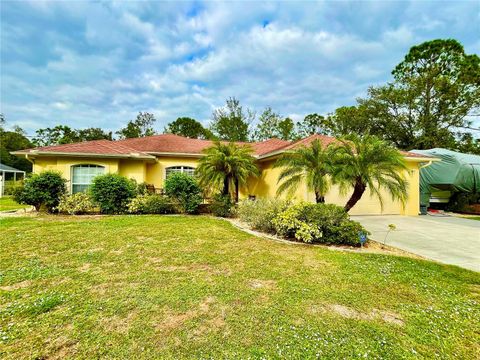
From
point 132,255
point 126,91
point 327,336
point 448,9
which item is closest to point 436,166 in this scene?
point 448,9

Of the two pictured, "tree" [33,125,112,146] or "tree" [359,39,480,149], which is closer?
"tree" [359,39,480,149]

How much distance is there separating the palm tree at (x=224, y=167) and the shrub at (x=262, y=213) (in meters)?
2.40

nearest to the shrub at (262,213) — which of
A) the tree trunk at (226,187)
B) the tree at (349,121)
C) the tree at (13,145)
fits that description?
the tree trunk at (226,187)

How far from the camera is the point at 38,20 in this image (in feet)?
31.6

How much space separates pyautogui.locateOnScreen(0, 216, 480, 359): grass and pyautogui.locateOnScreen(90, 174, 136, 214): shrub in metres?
4.98

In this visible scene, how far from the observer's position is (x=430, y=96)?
79.1 ft

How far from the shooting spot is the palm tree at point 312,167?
8.49 m

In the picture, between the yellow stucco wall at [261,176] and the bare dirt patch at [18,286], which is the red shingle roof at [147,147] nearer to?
the yellow stucco wall at [261,176]

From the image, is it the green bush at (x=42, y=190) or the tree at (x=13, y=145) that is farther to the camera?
the tree at (x=13, y=145)

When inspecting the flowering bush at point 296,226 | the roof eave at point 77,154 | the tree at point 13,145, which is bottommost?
the flowering bush at point 296,226

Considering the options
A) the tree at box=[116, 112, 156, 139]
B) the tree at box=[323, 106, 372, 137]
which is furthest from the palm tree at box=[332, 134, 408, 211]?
the tree at box=[116, 112, 156, 139]

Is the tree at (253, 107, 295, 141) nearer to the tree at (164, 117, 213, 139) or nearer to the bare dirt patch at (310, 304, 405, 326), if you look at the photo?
the tree at (164, 117, 213, 139)

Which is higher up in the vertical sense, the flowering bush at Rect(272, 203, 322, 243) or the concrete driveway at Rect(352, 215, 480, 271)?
the flowering bush at Rect(272, 203, 322, 243)

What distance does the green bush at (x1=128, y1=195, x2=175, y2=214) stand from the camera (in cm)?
1136
